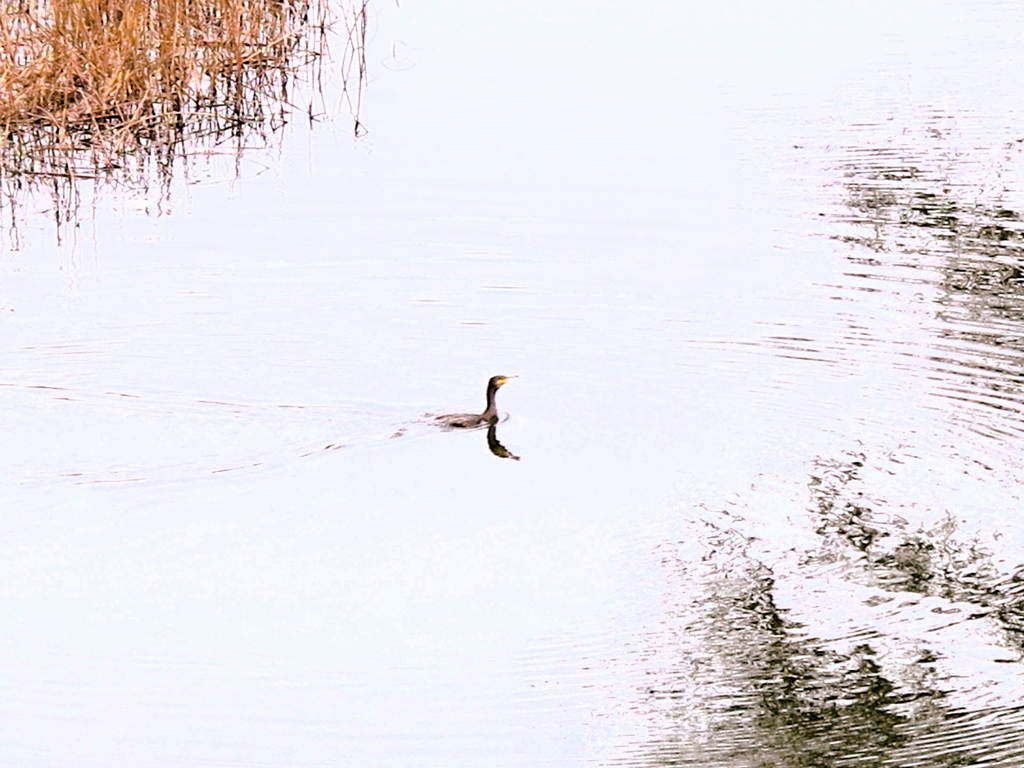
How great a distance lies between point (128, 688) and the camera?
6285 millimetres

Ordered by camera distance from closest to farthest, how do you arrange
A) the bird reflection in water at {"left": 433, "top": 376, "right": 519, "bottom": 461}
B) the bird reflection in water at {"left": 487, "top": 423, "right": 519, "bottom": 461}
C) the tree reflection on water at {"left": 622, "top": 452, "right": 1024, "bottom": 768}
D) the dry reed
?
the tree reflection on water at {"left": 622, "top": 452, "right": 1024, "bottom": 768}, the bird reflection in water at {"left": 487, "top": 423, "right": 519, "bottom": 461}, the bird reflection in water at {"left": 433, "top": 376, "right": 519, "bottom": 461}, the dry reed

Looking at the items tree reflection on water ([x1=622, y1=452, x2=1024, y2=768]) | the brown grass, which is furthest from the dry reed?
tree reflection on water ([x1=622, y1=452, x2=1024, y2=768])

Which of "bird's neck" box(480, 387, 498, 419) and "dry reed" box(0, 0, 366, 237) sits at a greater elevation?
"dry reed" box(0, 0, 366, 237)

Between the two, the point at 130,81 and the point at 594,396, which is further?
the point at 130,81

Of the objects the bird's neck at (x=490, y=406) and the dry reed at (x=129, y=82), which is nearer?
the bird's neck at (x=490, y=406)

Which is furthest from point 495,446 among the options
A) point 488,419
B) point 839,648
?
point 839,648

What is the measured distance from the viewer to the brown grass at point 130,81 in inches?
481

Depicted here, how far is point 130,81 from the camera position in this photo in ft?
41.9

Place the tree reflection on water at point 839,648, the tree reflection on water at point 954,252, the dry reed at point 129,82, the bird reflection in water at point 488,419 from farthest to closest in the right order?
the dry reed at point 129,82 → the tree reflection on water at point 954,252 → the bird reflection in water at point 488,419 → the tree reflection on water at point 839,648

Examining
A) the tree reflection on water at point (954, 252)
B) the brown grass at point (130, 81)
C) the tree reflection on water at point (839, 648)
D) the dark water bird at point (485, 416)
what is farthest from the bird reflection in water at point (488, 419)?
the brown grass at point (130, 81)

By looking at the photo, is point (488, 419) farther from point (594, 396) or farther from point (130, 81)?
point (130, 81)

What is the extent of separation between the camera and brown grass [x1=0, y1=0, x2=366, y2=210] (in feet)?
40.1

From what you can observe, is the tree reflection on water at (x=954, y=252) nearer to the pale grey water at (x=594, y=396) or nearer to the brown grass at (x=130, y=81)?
the pale grey water at (x=594, y=396)

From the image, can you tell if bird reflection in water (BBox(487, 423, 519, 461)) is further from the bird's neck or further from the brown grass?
the brown grass
